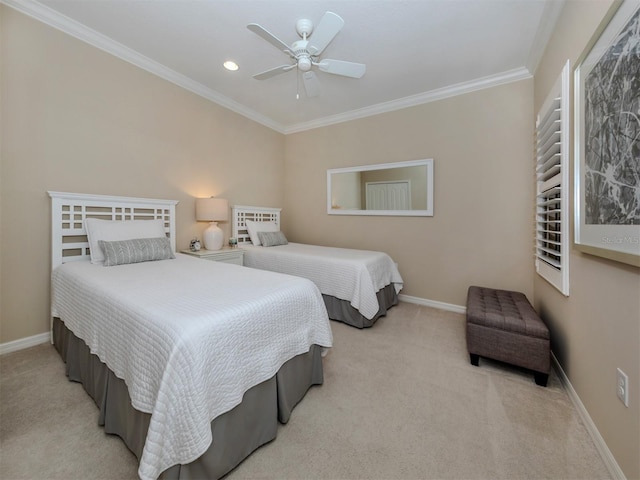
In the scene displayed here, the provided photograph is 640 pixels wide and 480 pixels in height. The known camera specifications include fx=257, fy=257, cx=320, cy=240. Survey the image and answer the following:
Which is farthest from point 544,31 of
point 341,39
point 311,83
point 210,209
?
point 210,209

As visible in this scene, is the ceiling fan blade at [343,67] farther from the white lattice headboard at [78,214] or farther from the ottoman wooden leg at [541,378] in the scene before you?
the ottoman wooden leg at [541,378]

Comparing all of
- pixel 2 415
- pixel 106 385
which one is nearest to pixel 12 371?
pixel 2 415

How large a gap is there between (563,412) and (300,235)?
3.75 m

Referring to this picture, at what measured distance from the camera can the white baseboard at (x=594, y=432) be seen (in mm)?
1136

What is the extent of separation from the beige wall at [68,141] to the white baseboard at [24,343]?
0.04m

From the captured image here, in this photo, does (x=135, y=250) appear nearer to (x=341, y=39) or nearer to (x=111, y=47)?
(x=111, y=47)

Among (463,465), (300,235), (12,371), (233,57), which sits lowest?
(463,465)

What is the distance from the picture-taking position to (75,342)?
68.9 inches

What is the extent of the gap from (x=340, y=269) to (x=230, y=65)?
2.54 m

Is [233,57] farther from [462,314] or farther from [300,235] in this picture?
[462,314]

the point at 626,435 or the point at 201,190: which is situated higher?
the point at 201,190

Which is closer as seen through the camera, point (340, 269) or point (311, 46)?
point (311, 46)

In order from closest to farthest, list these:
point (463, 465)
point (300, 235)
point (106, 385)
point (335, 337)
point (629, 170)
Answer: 1. point (629, 170)
2. point (463, 465)
3. point (106, 385)
4. point (335, 337)
5. point (300, 235)

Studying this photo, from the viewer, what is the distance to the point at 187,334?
3.25 feet
